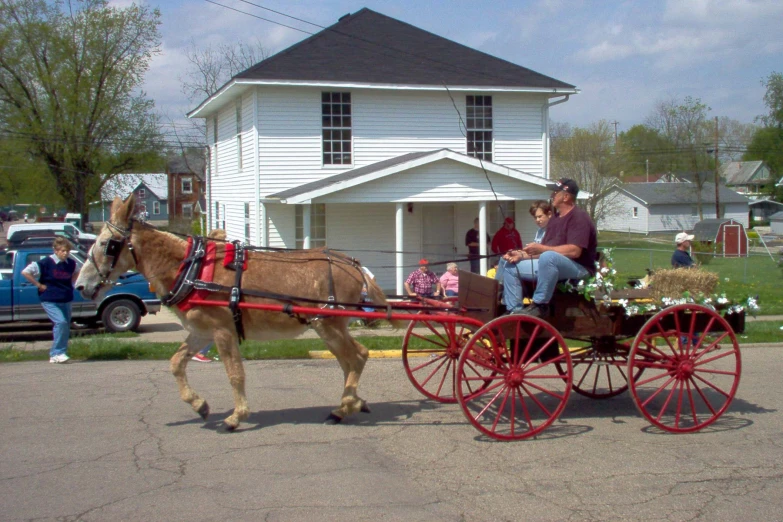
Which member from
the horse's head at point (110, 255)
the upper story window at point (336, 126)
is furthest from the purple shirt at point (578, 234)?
the upper story window at point (336, 126)

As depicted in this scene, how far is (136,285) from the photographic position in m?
15.8

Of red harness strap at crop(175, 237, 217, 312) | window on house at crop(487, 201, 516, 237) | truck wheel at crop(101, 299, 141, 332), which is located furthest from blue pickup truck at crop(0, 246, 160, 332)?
window on house at crop(487, 201, 516, 237)

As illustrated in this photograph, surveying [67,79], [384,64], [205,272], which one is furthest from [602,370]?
[67,79]

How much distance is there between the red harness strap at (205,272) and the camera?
7.34 metres

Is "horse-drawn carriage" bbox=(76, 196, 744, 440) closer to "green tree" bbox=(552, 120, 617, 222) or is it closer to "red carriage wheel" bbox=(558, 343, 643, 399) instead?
"red carriage wheel" bbox=(558, 343, 643, 399)

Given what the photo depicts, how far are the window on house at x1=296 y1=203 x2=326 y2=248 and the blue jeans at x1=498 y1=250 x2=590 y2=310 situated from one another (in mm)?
15005

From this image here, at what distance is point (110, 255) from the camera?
7.35 meters

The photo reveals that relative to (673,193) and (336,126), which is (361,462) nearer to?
(336,126)

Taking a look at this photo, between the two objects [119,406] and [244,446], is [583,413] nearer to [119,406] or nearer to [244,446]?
[244,446]

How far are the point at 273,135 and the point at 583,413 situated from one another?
15128mm

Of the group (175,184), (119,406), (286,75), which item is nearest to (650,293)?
(119,406)

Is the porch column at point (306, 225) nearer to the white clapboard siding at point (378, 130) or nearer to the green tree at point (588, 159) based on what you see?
the white clapboard siding at point (378, 130)

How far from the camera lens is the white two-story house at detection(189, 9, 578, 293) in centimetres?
2077

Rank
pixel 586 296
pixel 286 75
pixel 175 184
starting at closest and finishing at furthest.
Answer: pixel 586 296 < pixel 286 75 < pixel 175 184
